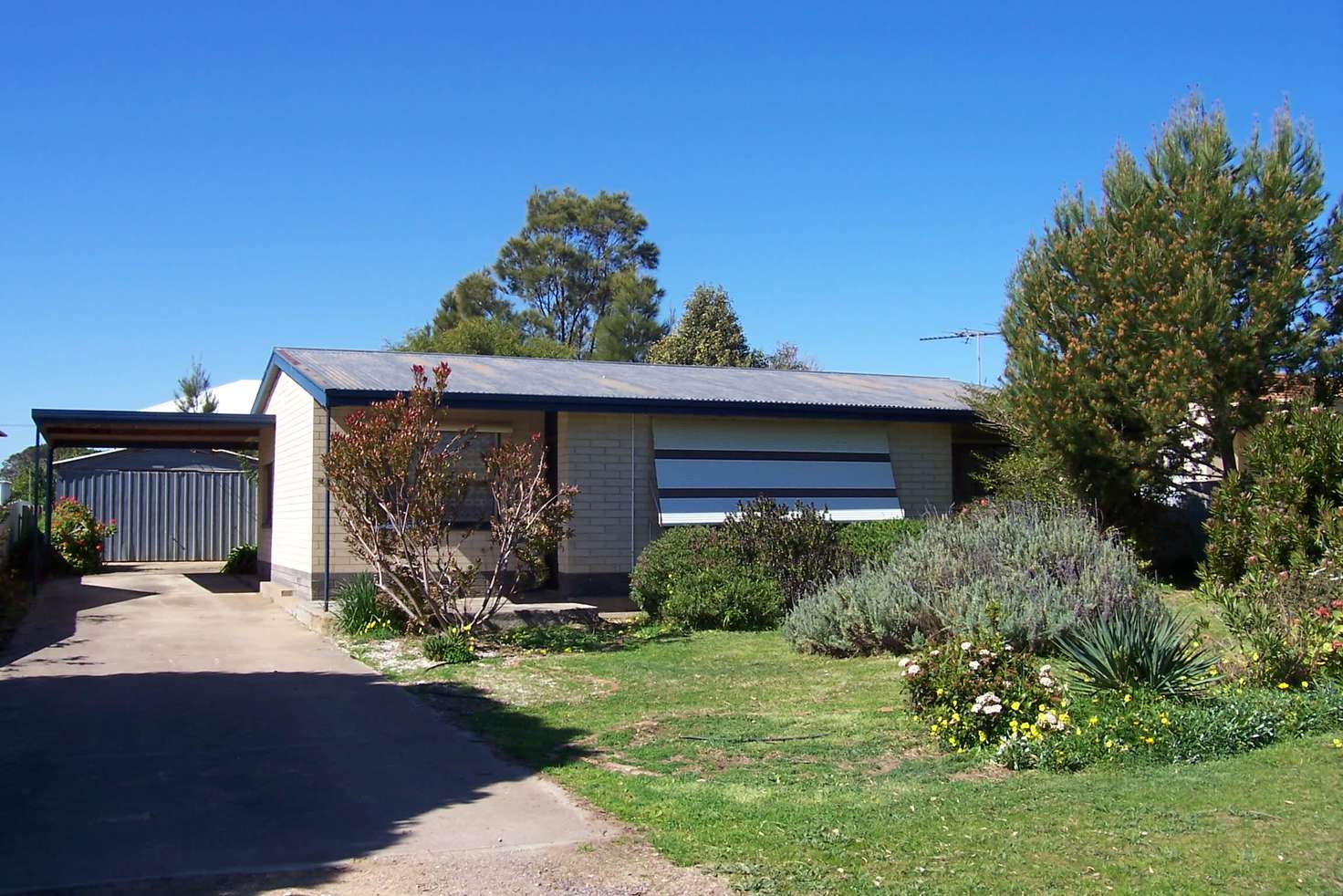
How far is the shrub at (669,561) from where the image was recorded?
50.4 feet

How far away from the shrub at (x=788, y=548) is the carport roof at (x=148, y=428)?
845 cm

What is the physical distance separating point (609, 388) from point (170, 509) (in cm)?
1522

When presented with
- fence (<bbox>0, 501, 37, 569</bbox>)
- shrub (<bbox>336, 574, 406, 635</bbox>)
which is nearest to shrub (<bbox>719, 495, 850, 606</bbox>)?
shrub (<bbox>336, 574, 406, 635</bbox>)

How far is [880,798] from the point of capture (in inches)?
272

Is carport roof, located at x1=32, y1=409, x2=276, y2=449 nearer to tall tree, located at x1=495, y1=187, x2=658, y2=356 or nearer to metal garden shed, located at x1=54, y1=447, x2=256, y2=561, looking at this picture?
metal garden shed, located at x1=54, y1=447, x2=256, y2=561

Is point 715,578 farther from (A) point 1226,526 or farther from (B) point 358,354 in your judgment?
(B) point 358,354

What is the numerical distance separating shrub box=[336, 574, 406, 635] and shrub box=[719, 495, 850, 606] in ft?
14.7

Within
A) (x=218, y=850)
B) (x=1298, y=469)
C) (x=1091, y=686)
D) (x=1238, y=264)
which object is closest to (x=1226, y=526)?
(x=1298, y=469)

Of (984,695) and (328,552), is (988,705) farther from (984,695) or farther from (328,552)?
(328,552)

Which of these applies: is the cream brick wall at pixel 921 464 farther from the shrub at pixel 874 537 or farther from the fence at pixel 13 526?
the fence at pixel 13 526

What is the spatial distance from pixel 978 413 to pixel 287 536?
11568 millimetres

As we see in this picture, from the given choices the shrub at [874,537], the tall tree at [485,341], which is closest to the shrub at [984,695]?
the shrub at [874,537]

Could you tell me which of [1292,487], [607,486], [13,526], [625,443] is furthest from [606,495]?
[13,526]

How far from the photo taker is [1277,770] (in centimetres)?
693
